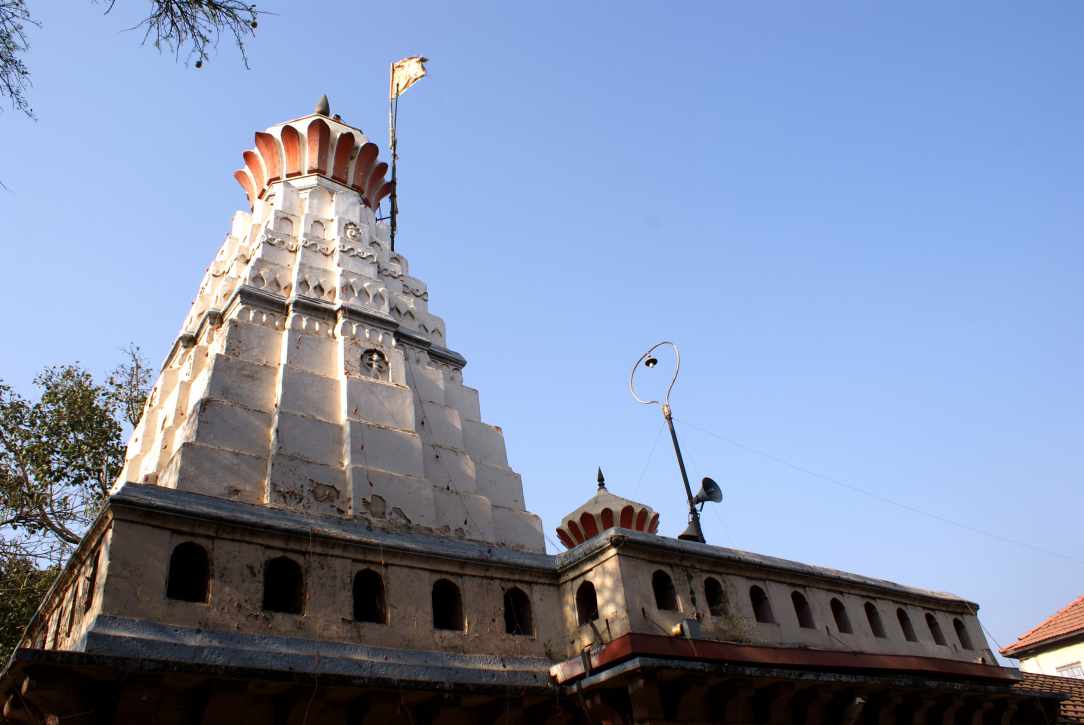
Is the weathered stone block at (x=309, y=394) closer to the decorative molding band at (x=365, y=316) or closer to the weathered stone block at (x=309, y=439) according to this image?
the weathered stone block at (x=309, y=439)

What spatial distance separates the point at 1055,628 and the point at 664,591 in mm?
19238

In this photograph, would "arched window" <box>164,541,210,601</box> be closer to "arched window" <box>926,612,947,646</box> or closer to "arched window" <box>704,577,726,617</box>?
"arched window" <box>704,577,726,617</box>

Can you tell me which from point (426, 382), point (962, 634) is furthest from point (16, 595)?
point (962, 634)

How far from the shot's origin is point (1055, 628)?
24.8 metres

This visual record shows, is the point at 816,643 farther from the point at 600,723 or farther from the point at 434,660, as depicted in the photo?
the point at 434,660

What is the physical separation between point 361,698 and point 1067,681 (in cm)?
1702

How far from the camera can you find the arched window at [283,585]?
10367 mm

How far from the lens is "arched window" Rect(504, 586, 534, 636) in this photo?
1194 cm

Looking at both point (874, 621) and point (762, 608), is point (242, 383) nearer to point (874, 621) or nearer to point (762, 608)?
point (762, 608)

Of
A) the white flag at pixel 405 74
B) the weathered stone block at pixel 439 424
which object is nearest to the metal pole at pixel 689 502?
the weathered stone block at pixel 439 424

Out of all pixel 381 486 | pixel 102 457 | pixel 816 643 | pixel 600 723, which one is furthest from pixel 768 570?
pixel 102 457

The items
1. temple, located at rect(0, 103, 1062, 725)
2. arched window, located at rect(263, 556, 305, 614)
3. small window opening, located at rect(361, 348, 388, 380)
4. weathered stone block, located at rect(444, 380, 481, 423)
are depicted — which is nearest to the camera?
temple, located at rect(0, 103, 1062, 725)

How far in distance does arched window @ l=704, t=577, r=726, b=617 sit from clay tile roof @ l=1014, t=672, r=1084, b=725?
7698 millimetres

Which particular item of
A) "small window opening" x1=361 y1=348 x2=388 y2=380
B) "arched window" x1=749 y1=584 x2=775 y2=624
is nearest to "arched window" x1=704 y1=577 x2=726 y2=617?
"arched window" x1=749 y1=584 x2=775 y2=624
